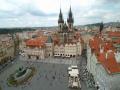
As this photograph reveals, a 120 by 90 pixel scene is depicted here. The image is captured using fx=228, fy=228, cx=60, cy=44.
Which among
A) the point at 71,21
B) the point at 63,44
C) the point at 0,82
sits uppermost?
the point at 71,21

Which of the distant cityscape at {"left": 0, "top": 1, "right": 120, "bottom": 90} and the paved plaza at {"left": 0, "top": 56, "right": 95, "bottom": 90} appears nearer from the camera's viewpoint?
the distant cityscape at {"left": 0, "top": 1, "right": 120, "bottom": 90}

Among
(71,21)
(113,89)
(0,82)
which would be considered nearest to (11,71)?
(0,82)

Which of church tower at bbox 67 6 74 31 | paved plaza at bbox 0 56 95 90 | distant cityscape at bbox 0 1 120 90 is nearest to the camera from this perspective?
distant cityscape at bbox 0 1 120 90

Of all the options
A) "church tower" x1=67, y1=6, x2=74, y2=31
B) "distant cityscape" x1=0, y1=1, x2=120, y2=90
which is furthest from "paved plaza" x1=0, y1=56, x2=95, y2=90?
"church tower" x1=67, y1=6, x2=74, y2=31

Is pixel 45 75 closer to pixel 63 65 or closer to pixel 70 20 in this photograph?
pixel 63 65

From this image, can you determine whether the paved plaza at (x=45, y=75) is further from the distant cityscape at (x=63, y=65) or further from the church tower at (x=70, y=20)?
the church tower at (x=70, y=20)

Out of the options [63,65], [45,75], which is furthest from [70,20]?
[45,75]

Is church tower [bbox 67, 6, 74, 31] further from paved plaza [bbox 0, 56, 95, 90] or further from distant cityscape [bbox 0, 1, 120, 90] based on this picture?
paved plaza [bbox 0, 56, 95, 90]

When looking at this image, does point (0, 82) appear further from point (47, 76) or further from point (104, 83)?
point (104, 83)
